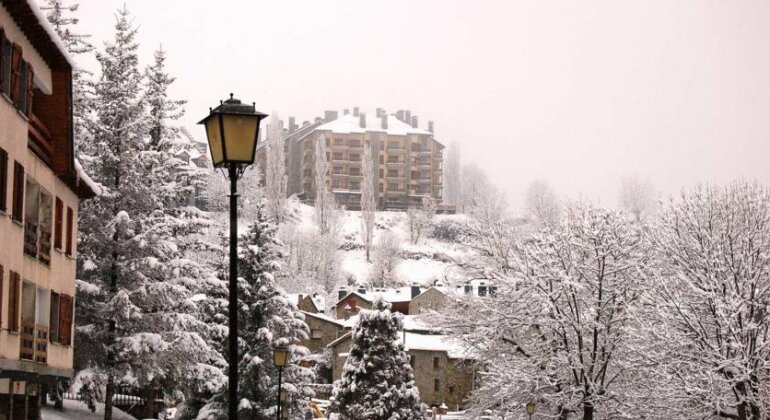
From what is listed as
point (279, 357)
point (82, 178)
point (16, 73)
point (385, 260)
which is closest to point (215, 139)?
point (16, 73)

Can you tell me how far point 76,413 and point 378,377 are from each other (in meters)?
18.0

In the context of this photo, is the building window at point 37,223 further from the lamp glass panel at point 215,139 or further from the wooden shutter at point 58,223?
the lamp glass panel at point 215,139

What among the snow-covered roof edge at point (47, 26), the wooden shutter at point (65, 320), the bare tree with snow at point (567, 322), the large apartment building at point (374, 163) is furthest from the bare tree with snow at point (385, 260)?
the snow-covered roof edge at point (47, 26)

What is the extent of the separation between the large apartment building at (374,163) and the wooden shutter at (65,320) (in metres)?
142

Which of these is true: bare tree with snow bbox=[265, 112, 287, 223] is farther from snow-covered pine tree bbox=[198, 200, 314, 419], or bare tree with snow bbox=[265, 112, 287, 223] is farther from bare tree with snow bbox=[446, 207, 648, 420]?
bare tree with snow bbox=[446, 207, 648, 420]

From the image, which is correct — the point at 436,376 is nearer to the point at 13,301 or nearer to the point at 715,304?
the point at 715,304

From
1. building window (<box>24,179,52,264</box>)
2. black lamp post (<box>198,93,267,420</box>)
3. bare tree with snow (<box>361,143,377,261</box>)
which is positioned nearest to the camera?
black lamp post (<box>198,93,267,420</box>)

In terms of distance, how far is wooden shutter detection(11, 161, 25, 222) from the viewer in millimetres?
19095

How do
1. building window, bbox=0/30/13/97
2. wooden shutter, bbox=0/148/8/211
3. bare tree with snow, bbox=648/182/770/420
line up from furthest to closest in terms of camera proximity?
bare tree with snow, bbox=648/182/770/420
wooden shutter, bbox=0/148/8/211
building window, bbox=0/30/13/97

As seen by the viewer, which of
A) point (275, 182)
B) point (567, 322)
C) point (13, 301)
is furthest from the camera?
point (275, 182)

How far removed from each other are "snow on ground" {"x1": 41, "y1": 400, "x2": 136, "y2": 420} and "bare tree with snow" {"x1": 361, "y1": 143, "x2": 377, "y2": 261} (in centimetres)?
11162

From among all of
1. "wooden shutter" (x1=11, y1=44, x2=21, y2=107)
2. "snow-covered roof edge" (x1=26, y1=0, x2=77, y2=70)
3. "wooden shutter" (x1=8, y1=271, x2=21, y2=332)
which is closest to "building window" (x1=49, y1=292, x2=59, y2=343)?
"wooden shutter" (x1=8, y1=271, x2=21, y2=332)

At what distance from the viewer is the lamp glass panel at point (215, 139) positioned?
10266 mm

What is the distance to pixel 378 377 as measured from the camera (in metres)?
49.4
